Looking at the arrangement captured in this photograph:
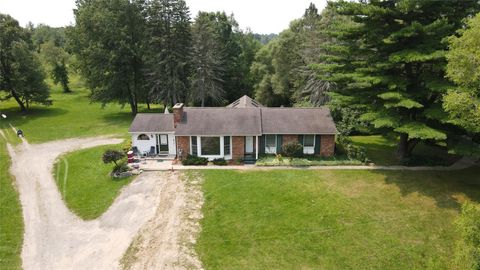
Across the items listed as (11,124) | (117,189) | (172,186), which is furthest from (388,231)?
(11,124)

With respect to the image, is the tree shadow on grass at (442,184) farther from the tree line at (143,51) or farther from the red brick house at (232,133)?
the tree line at (143,51)

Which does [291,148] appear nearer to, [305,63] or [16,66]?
[305,63]

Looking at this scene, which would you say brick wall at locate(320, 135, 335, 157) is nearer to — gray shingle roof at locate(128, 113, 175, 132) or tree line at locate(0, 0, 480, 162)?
tree line at locate(0, 0, 480, 162)

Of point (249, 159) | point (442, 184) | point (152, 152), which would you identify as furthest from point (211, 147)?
point (442, 184)

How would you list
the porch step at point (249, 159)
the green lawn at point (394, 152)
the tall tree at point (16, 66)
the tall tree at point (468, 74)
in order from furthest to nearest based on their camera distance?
1. the tall tree at point (16, 66)
2. the porch step at point (249, 159)
3. the green lawn at point (394, 152)
4. the tall tree at point (468, 74)

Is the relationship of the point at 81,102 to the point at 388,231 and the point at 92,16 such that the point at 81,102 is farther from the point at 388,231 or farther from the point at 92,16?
the point at 388,231

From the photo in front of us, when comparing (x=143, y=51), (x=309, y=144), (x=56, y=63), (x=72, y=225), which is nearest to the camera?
(x=72, y=225)

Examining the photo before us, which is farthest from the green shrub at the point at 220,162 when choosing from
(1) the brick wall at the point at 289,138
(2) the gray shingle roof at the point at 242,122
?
(1) the brick wall at the point at 289,138
